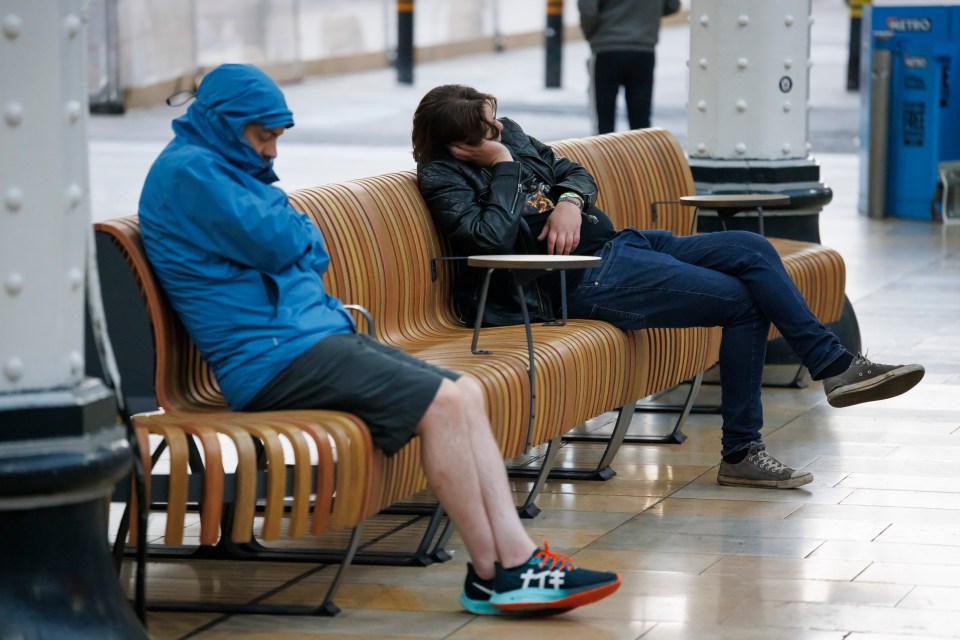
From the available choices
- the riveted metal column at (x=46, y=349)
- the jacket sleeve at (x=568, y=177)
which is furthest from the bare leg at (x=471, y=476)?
the jacket sleeve at (x=568, y=177)

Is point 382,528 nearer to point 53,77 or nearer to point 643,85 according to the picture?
point 53,77

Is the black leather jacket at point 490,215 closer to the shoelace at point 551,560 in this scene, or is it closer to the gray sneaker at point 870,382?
the gray sneaker at point 870,382

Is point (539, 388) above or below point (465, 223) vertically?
below

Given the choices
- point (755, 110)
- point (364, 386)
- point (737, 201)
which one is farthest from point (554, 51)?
→ point (364, 386)

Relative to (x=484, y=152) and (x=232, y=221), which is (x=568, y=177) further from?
(x=232, y=221)

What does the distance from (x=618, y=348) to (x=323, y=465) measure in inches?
64.6

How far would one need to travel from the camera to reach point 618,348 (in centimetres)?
530

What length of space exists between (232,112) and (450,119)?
1.23 metres

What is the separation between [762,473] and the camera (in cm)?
531

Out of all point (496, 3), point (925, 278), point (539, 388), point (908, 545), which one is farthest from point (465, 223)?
point (496, 3)

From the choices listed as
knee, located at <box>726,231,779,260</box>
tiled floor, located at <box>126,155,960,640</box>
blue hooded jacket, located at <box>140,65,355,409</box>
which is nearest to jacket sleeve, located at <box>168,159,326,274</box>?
blue hooded jacket, located at <box>140,65,355,409</box>

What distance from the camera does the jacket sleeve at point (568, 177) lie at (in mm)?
5602

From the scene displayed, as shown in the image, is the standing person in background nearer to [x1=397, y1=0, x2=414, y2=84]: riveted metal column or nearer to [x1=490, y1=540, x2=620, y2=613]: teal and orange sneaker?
[x1=490, y1=540, x2=620, y2=613]: teal and orange sneaker

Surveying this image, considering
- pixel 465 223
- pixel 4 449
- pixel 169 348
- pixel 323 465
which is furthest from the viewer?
pixel 465 223
